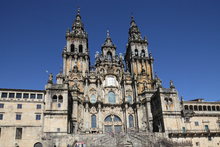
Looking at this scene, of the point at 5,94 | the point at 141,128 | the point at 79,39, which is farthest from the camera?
the point at 79,39

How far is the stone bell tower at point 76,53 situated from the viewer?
57466 millimetres

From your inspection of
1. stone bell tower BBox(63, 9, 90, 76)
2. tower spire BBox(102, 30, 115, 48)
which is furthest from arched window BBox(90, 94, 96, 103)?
tower spire BBox(102, 30, 115, 48)

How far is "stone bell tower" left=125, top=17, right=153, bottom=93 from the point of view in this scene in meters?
58.9

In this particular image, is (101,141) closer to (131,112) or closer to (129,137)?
(129,137)

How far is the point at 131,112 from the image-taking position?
5503 centimetres

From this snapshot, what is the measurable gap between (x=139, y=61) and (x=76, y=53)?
1867 centimetres

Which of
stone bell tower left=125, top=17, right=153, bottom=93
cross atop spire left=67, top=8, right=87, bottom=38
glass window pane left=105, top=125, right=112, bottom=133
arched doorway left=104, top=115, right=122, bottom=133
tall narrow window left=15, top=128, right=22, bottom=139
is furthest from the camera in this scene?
cross atop spire left=67, top=8, right=87, bottom=38

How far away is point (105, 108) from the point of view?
54.8 m

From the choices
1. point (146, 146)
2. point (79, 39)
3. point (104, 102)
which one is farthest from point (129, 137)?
point (79, 39)

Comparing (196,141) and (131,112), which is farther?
(131,112)

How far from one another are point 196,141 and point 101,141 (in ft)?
73.4

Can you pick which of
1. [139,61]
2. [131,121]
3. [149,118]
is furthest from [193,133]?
[139,61]

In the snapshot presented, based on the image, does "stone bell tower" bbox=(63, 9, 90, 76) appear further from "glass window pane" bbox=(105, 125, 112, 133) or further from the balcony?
the balcony

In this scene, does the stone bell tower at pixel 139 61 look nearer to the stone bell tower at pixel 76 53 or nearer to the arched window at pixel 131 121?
the arched window at pixel 131 121
